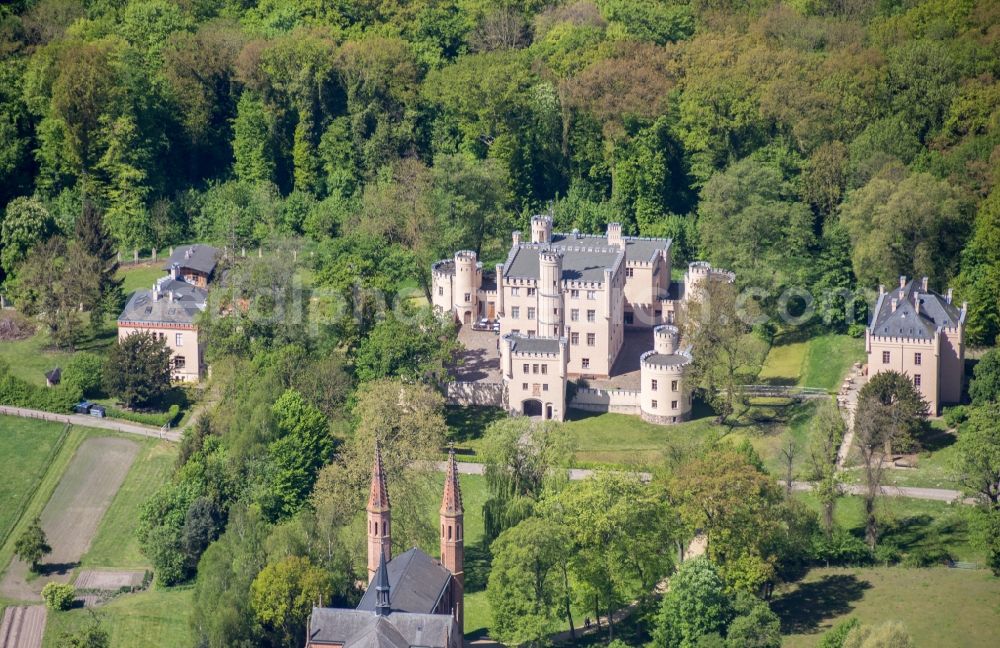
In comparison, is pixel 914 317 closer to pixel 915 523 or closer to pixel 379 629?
pixel 915 523

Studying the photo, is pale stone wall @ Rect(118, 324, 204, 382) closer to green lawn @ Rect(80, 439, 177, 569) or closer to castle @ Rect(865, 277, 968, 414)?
green lawn @ Rect(80, 439, 177, 569)

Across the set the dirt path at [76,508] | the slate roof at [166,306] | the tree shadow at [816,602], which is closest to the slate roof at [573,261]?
the slate roof at [166,306]

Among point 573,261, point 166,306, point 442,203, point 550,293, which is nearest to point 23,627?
point 166,306

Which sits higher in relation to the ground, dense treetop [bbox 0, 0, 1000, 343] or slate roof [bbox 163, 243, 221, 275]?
dense treetop [bbox 0, 0, 1000, 343]

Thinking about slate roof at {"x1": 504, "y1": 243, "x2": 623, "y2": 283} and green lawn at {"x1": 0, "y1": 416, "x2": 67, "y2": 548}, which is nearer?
green lawn at {"x1": 0, "y1": 416, "x2": 67, "y2": 548}

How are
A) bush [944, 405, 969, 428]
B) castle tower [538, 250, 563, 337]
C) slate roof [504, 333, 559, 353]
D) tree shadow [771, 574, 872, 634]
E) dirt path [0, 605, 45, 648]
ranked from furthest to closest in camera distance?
castle tower [538, 250, 563, 337], slate roof [504, 333, 559, 353], bush [944, 405, 969, 428], dirt path [0, 605, 45, 648], tree shadow [771, 574, 872, 634]

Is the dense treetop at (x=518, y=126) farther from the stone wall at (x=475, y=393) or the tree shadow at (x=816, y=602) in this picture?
the tree shadow at (x=816, y=602)

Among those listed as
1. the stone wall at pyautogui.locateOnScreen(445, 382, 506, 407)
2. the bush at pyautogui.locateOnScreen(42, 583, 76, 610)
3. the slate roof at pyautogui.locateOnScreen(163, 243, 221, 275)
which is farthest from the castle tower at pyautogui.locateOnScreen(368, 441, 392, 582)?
the slate roof at pyautogui.locateOnScreen(163, 243, 221, 275)
